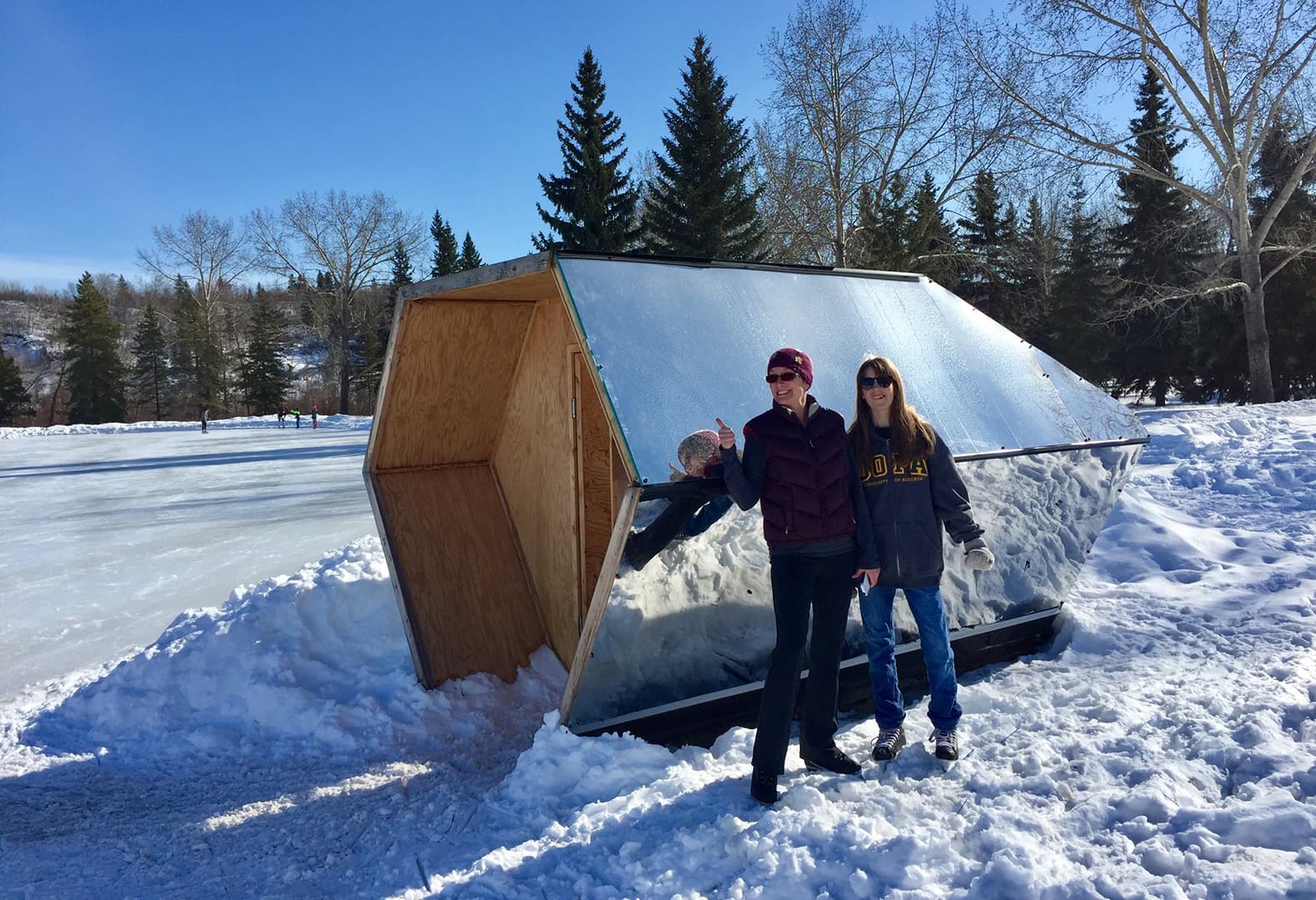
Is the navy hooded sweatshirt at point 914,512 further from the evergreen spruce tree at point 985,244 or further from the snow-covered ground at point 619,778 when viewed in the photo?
the evergreen spruce tree at point 985,244

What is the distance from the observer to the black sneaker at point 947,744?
142 inches

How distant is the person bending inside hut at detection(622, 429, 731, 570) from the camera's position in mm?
3676

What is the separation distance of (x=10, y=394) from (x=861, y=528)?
53.7 m

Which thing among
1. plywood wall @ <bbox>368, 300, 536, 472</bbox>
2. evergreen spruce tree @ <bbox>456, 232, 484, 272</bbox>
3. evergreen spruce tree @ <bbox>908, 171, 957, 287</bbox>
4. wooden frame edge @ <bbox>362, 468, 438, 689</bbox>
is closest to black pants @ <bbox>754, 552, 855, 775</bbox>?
wooden frame edge @ <bbox>362, 468, 438, 689</bbox>

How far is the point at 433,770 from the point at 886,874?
8.57 ft

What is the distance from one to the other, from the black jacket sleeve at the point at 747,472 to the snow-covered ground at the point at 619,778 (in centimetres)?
122

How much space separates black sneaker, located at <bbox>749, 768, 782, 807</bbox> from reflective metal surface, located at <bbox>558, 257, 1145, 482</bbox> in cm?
130

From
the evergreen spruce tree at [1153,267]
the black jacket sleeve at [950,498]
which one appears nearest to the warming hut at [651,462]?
the black jacket sleeve at [950,498]

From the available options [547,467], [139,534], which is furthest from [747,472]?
[139,534]

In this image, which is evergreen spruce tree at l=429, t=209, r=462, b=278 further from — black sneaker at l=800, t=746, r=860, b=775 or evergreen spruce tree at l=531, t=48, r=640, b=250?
black sneaker at l=800, t=746, r=860, b=775

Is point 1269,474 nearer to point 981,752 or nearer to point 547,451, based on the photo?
point 981,752

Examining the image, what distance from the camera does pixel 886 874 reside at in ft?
8.98

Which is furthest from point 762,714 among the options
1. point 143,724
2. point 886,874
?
point 143,724

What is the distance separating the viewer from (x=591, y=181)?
101ft
